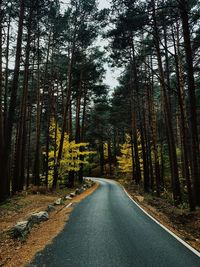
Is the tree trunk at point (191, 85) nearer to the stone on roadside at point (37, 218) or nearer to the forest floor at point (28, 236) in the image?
the forest floor at point (28, 236)

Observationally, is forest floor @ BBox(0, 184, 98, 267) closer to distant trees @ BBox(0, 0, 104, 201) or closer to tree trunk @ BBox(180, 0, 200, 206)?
distant trees @ BBox(0, 0, 104, 201)

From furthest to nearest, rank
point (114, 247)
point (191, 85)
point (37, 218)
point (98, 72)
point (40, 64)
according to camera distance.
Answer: point (98, 72) < point (40, 64) < point (191, 85) < point (37, 218) < point (114, 247)

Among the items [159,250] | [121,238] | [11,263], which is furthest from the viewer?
[121,238]

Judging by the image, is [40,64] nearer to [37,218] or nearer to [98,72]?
[98,72]

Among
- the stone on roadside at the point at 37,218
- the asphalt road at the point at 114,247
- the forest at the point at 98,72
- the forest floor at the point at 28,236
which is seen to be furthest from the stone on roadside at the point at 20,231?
the forest at the point at 98,72

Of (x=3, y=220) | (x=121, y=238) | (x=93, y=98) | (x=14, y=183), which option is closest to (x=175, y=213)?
(x=121, y=238)

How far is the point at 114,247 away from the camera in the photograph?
7.39 meters

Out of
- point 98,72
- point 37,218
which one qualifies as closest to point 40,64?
point 98,72

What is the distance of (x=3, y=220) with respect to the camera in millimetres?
11562

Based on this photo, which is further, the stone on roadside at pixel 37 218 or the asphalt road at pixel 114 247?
the stone on roadside at pixel 37 218

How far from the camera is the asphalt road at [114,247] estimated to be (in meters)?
6.26

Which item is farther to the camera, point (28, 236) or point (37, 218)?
point (37, 218)

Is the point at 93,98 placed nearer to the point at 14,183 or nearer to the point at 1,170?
the point at 14,183

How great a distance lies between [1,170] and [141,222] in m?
7.43
